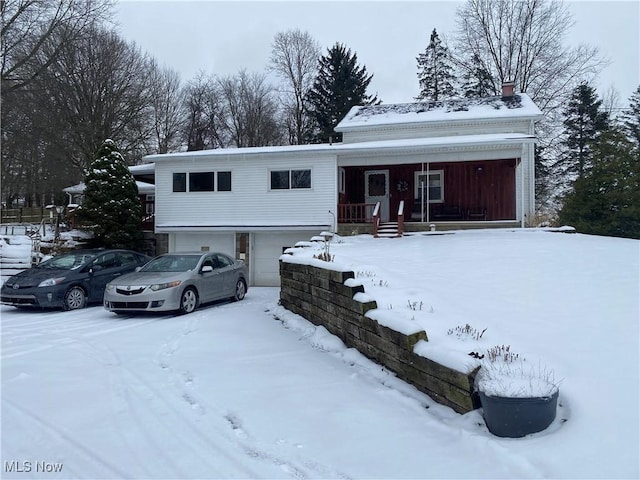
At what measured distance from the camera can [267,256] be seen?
18.8 m

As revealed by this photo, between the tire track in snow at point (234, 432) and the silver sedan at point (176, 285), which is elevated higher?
the silver sedan at point (176, 285)

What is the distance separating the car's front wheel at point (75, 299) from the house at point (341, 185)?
7370 millimetres

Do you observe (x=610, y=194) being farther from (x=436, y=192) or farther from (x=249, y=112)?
(x=249, y=112)

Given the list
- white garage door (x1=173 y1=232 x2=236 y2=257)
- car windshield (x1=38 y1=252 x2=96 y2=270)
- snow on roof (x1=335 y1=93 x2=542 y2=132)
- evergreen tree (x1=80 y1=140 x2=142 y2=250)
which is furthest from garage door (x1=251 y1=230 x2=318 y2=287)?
car windshield (x1=38 y1=252 x2=96 y2=270)

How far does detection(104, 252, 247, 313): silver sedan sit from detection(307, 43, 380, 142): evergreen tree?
25.8 m

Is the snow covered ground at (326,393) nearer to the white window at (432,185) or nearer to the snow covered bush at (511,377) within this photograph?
the snow covered bush at (511,377)

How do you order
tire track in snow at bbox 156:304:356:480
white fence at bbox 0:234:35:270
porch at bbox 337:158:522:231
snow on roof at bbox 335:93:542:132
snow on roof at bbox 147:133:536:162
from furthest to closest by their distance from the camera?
snow on roof at bbox 335:93:542:132 < white fence at bbox 0:234:35:270 < porch at bbox 337:158:522:231 < snow on roof at bbox 147:133:536:162 < tire track in snow at bbox 156:304:356:480

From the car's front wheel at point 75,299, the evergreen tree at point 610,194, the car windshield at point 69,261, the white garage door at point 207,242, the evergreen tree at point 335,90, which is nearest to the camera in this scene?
the car's front wheel at point 75,299

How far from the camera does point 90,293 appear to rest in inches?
464

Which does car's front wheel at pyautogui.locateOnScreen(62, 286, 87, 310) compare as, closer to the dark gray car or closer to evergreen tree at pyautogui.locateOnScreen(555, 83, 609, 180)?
the dark gray car

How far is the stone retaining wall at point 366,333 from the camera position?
425cm

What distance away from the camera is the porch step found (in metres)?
15.5

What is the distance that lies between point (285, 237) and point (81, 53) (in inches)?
834

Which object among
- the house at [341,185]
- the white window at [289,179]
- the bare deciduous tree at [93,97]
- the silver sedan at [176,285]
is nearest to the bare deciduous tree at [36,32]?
the bare deciduous tree at [93,97]
